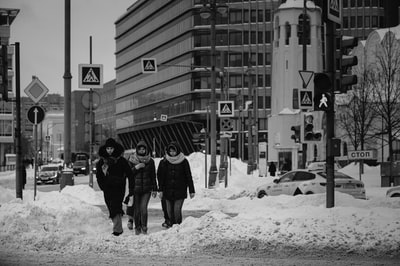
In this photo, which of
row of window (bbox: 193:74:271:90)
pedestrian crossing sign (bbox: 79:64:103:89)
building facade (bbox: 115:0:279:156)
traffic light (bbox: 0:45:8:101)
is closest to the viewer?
traffic light (bbox: 0:45:8:101)

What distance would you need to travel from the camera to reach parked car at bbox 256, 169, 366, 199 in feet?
86.1

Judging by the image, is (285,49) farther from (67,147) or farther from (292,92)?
(67,147)

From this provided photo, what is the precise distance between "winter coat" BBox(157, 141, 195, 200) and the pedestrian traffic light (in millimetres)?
3136

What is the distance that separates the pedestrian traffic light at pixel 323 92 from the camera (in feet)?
50.9

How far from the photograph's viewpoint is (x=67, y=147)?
846 inches

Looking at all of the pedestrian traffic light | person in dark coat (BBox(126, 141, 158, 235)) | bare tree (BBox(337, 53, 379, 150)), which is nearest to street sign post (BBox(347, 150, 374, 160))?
bare tree (BBox(337, 53, 379, 150))

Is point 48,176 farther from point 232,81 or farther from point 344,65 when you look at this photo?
point 232,81

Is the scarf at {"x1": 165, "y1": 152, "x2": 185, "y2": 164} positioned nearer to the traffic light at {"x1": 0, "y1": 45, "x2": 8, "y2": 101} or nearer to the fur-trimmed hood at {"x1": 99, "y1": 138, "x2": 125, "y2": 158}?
the fur-trimmed hood at {"x1": 99, "y1": 138, "x2": 125, "y2": 158}

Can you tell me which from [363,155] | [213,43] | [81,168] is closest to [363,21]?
[81,168]

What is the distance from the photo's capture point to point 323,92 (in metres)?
15.5

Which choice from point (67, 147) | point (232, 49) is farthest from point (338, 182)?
point (232, 49)

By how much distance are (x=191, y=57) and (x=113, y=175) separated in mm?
90214

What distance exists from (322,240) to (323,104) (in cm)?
441

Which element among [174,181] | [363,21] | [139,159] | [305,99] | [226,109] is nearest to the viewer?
[139,159]
